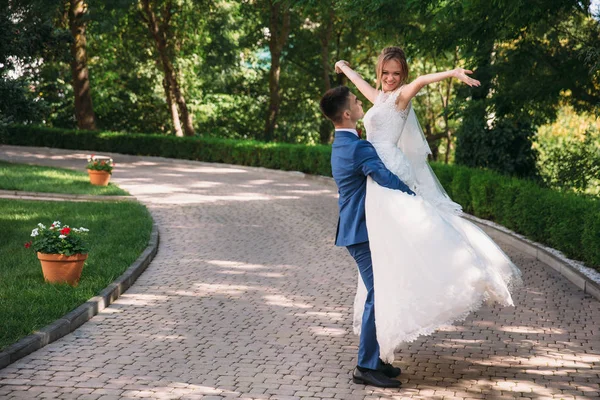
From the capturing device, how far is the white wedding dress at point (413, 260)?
225 inches

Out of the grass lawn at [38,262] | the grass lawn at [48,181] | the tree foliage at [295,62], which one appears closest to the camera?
the grass lawn at [38,262]

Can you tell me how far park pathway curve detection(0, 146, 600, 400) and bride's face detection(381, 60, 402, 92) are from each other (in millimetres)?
2235

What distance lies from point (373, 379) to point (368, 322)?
415 mm

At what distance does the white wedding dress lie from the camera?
18.7 feet

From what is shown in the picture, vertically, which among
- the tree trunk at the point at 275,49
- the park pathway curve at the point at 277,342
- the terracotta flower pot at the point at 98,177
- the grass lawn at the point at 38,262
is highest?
the tree trunk at the point at 275,49

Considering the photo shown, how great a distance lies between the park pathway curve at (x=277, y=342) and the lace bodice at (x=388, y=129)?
1638 millimetres

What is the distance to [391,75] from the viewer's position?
20.0ft

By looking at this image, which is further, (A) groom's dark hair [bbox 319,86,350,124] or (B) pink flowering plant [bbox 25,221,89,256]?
(B) pink flowering plant [bbox 25,221,89,256]

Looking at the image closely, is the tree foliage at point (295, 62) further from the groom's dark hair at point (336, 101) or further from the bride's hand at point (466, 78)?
the groom's dark hair at point (336, 101)

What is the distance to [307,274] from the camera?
10445 millimetres

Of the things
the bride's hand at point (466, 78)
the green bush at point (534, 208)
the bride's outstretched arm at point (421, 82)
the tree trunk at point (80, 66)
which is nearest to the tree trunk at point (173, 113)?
the tree trunk at point (80, 66)

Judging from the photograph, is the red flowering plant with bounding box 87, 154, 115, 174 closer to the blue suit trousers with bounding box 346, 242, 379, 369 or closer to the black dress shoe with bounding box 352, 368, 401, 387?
the blue suit trousers with bounding box 346, 242, 379, 369

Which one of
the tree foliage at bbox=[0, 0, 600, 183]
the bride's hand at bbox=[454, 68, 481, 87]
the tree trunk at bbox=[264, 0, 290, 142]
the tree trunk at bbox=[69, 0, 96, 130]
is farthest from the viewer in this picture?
the tree trunk at bbox=[69, 0, 96, 130]

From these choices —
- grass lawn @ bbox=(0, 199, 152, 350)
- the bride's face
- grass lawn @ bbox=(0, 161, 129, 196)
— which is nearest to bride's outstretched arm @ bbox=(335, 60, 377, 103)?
the bride's face
